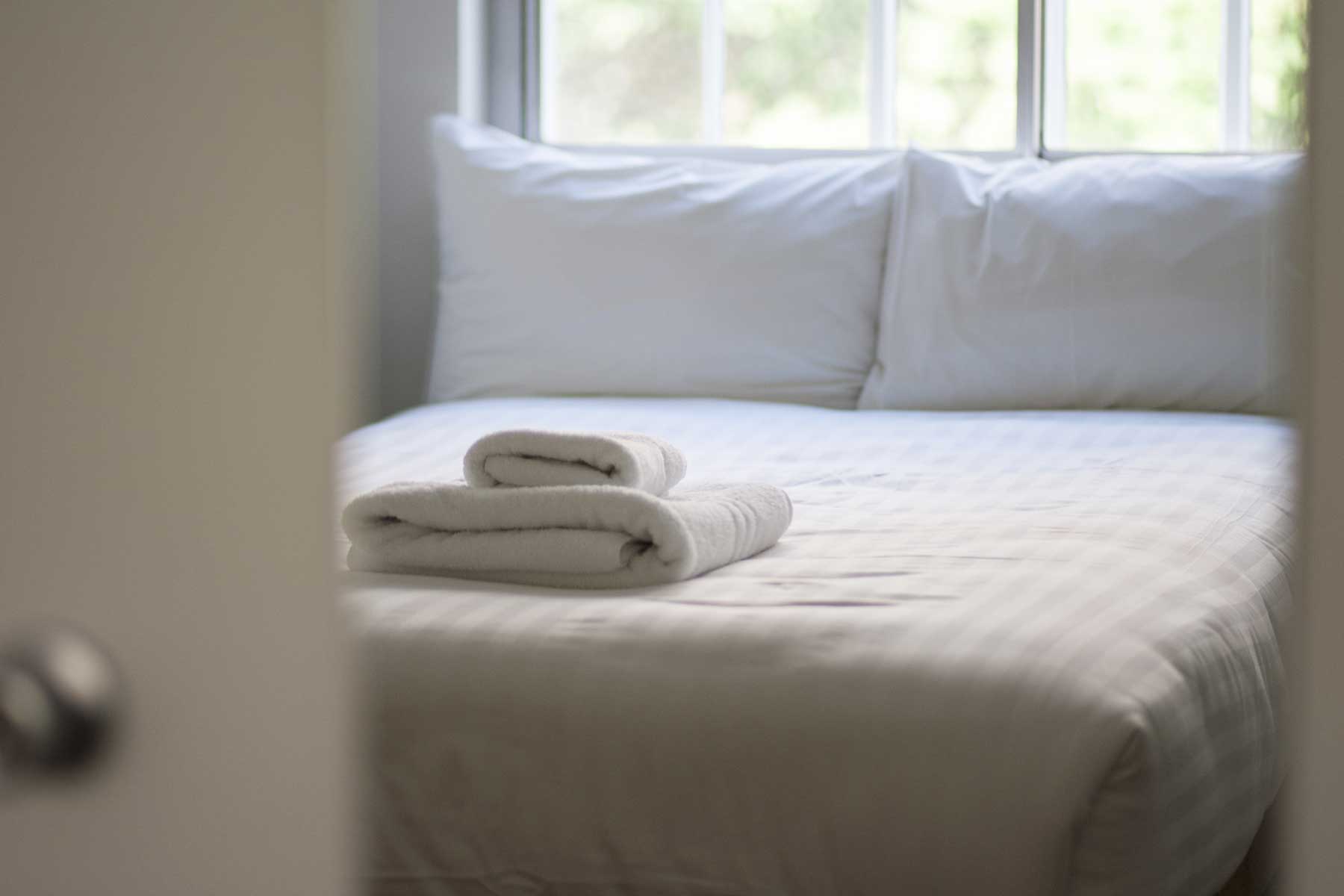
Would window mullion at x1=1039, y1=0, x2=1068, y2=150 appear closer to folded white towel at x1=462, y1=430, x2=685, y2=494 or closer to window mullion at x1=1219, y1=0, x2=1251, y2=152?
window mullion at x1=1219, y1=0, x2=1251, y2=152

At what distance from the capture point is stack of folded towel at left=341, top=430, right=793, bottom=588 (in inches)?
51.5

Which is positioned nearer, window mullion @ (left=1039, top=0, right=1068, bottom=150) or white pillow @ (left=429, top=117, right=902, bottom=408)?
white pillow @ (left=429, top=117, right=902, bottom=408)

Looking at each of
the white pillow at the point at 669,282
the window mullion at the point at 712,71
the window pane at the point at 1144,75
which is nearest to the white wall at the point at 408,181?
the white pillow at the point at 669,282

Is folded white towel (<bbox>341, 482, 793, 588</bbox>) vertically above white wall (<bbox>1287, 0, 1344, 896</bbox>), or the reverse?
white wall (<bbox>1287, 0, 1344, 896</bbox>)

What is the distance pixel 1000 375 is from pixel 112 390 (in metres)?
2.29

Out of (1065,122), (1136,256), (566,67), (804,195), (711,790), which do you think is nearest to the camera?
(711,790)

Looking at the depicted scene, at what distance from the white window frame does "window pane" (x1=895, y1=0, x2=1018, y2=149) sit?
0.08 ft

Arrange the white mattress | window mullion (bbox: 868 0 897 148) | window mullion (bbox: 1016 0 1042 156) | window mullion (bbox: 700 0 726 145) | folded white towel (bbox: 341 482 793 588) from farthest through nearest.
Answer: window mullion (bbox: 700 0 726 145), window mullion (bbox: 868 0 897 148), window mullion (bbox: 1016 0 1042 156), folded white towel (bbox: 341 482 793 588), the white mattress

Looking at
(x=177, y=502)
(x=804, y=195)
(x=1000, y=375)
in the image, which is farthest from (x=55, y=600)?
(x=804, y=195)

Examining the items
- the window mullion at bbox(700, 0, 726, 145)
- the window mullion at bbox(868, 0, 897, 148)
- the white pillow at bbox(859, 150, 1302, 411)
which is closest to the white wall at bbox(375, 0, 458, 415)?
the window mullion at bbox(700, 0, 726, 145)

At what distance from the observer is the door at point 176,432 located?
34 cm

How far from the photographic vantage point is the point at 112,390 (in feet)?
1.14

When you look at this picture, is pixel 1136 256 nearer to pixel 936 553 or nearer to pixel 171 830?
pixel 936 553

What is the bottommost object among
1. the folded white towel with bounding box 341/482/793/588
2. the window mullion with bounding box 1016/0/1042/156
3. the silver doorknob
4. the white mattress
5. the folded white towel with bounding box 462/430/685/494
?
the white mattress
